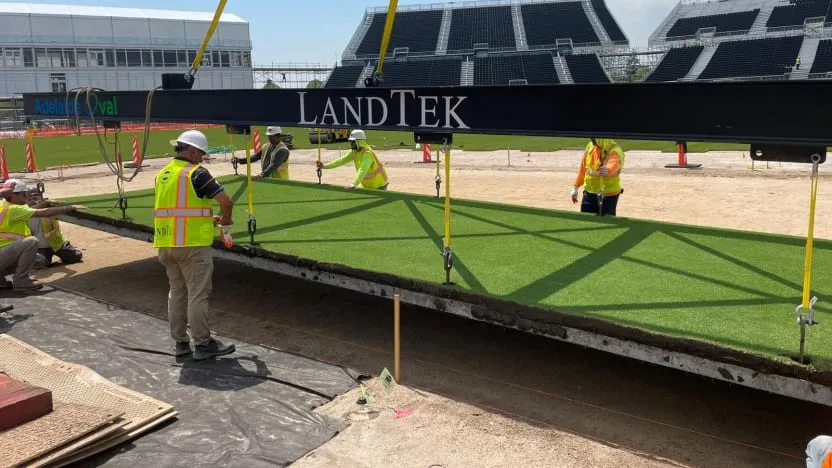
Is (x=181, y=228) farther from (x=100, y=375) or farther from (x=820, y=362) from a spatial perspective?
(x=820, y=362)

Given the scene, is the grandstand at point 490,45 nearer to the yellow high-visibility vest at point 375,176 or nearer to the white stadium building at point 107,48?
the white stadium building at point 107,48

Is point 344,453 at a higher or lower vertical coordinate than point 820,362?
lower

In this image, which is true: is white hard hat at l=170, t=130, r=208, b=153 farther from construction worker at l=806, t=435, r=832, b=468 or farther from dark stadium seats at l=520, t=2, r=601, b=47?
dark stadium seats at l=520, t=2, r=601, b=47

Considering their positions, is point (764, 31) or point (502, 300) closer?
point (502, 300)

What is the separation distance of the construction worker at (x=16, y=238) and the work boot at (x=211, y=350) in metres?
3.30

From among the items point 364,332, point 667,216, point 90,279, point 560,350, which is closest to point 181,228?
point 364,332

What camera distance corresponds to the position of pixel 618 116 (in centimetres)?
402

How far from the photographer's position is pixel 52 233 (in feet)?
31.1

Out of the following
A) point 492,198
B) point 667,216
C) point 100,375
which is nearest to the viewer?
point 100,375

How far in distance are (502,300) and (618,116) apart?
5.32 feet

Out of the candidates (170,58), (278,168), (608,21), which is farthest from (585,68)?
(278,168)

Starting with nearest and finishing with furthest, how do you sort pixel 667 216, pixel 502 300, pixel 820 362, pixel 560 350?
1. pixel 820 362
2. pixel 502 300
3. pixel 560 350
4. pixel 667 216

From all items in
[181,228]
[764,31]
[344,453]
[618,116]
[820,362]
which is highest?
[764,31]

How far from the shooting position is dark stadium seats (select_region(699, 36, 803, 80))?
4559 centimetres
